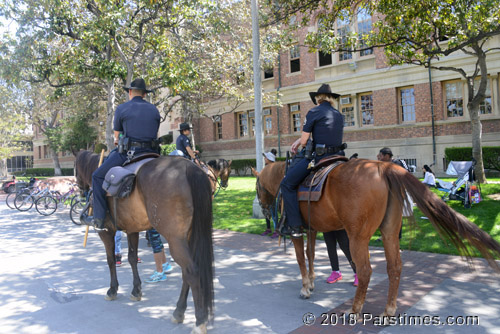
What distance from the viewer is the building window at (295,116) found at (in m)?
27.6

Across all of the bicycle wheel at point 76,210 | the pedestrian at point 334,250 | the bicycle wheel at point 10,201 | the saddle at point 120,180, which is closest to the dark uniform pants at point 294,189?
the pedestrian at point 334,250

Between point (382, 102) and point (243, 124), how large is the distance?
12.4 metres

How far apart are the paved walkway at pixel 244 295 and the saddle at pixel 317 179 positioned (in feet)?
4.80

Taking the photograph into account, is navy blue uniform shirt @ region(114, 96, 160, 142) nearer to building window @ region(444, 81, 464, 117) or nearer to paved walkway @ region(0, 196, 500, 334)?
paved walkway @ region(0, 196, 500, 334)

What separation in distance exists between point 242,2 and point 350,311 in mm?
19430

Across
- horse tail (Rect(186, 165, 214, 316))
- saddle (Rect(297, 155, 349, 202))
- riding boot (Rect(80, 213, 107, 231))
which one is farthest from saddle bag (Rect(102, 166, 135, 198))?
saddle (Rect(297, 155, 349, 202))

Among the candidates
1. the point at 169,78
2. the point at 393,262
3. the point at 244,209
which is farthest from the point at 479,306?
the point at 169,78

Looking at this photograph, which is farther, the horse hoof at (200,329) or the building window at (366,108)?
the building window at (366,108)

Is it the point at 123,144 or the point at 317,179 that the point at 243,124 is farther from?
the point at 317,179

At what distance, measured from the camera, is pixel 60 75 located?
44.1 feet

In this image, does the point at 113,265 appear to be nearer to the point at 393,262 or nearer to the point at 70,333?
the point at 70,333

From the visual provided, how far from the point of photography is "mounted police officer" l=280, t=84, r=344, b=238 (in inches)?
194

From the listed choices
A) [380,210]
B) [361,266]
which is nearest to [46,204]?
[361,266]

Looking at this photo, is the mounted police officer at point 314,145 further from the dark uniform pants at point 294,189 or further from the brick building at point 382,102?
the brick building at point 382,102
